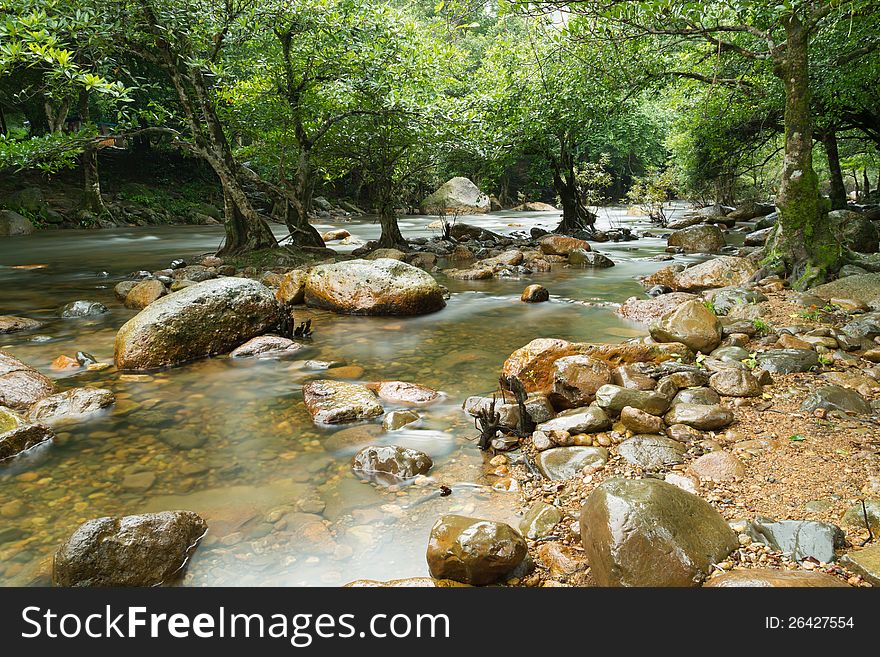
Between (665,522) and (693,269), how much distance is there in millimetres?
9063

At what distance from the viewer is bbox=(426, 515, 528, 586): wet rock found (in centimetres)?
261

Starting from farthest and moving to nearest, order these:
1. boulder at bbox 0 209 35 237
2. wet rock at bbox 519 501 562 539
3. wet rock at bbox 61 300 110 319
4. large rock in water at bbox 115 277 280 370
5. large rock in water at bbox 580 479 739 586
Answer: boulder at bbox 0 209 35 237
wet rock at bbox 61 300 110 319
large rock in water at bbox 115 277 280 370
wet rock at bbox 519 501 562 539
large rock in water at bbox 580 479 739 586

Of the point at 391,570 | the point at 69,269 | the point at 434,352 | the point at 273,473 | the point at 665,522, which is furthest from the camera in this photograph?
the point at 69,269

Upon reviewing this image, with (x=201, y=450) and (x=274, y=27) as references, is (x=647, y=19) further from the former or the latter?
(x=201, y=450)

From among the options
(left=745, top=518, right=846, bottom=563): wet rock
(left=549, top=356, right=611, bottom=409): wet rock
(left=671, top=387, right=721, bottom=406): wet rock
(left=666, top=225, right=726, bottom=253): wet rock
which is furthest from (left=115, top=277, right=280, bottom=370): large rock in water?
(left=666, top=225, right=726, bottom=253): wet rock

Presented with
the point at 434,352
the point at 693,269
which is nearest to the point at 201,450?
the point at 434,352

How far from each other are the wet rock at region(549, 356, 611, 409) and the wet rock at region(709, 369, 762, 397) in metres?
0.85

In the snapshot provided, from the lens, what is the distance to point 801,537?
2543 millimetres

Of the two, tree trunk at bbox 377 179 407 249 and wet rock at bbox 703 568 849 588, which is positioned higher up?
tree trunk at bbox 377 179 407 249

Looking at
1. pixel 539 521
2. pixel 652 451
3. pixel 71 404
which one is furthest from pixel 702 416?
pixel 71 404

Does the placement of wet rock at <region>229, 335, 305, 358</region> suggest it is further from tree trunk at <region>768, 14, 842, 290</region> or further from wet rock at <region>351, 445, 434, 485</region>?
tree trunk at <region>768, 14, 842, 290</region>

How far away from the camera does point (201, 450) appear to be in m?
4.32

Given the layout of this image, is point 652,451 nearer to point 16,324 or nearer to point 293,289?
point 293,289

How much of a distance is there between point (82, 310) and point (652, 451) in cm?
892
